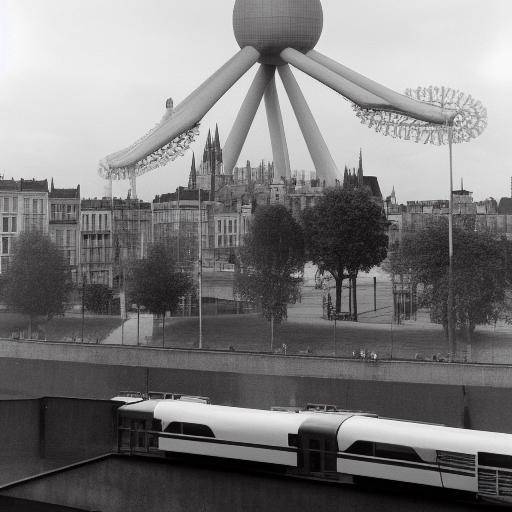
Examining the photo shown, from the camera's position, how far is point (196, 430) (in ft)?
65.3

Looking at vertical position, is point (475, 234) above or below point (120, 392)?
above

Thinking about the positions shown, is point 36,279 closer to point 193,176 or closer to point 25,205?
point 25,205

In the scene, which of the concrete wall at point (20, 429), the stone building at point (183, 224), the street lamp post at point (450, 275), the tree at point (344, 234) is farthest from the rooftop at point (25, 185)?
the concrete wall at point (20, 429)

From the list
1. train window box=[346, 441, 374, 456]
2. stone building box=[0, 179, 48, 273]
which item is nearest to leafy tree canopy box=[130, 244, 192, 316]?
stone building box=[0, 179, 48, 273]

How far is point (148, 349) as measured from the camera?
33.8 metres

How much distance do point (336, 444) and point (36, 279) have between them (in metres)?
28.2

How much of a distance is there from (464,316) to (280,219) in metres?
8.72

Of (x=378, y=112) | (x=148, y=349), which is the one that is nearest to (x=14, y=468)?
(x=148, y=349)

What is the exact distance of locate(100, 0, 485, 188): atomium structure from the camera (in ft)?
131

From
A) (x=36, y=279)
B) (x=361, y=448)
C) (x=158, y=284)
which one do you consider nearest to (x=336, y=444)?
(x=361, y=448)

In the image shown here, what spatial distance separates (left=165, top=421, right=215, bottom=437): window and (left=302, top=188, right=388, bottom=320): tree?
20.4 meters

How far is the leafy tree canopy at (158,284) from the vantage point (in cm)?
4238

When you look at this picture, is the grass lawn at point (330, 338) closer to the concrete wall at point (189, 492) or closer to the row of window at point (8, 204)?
the row of window at point (8, 204)

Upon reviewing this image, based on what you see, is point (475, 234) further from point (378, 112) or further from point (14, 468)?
point (14, 468)
